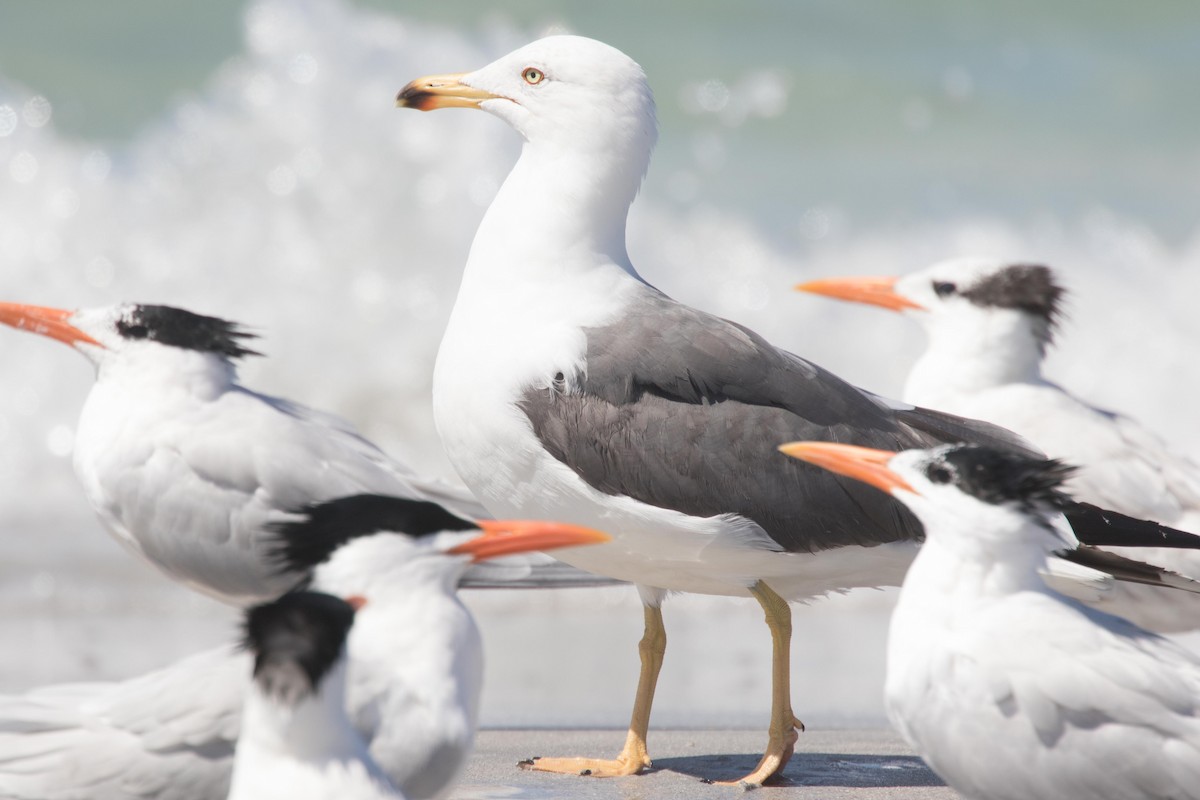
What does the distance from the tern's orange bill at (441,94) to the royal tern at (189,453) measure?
96cm

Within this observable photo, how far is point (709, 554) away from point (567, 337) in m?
0.75

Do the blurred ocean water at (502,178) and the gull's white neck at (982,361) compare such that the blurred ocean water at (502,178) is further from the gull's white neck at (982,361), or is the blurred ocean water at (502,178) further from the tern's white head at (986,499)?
the tern's white head at (986,499)

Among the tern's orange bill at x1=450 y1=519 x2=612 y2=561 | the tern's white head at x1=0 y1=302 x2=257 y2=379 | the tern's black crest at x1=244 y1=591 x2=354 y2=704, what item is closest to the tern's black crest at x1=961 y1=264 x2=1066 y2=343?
the tern's white head at x1=0 y1=302 x2=257 y2=379

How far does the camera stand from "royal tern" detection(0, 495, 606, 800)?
320 centimetres

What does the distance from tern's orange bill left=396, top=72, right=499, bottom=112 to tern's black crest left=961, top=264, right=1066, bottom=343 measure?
2696mm

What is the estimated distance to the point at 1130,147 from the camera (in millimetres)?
17875

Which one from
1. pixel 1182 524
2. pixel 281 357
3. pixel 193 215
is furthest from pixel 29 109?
pixel 1182 524

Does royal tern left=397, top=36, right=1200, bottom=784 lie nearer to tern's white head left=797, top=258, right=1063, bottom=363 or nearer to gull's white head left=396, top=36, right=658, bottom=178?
gull's white head left=396, top=36, right=658, bottom=178

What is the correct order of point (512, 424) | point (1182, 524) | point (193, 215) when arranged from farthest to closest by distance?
point (193, 215) → point (1182, 524) → point (512, 424)

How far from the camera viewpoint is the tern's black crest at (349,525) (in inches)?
129

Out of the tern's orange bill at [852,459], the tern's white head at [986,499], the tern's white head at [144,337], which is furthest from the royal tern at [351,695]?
the tern's white head at [144,337]

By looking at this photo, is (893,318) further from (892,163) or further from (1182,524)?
(1182,524)

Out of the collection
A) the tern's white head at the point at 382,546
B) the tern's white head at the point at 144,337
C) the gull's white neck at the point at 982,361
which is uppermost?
the gull's white neck at the point at 982,361

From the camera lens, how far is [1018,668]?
3.35 m
